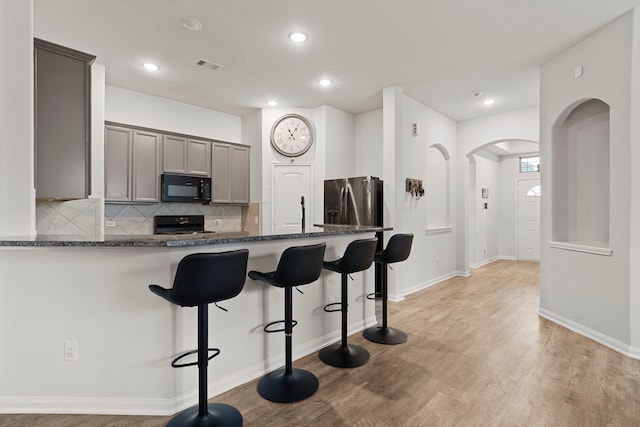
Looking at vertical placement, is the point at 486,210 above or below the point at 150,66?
below

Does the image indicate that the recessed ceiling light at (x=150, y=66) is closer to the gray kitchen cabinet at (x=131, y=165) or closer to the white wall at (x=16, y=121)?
the gray kitchen cabinet at (x=131, y=165)

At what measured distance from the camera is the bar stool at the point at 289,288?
6.88 feet

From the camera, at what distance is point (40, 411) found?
193 centimetres

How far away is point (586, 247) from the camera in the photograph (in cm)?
321

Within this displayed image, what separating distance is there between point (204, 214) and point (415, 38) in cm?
399

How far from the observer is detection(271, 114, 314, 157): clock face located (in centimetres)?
529

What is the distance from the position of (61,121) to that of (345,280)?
9.35 ft

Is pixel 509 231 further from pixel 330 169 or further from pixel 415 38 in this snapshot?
pixel 415 38

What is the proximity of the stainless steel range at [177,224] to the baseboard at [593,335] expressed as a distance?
15.9 ft

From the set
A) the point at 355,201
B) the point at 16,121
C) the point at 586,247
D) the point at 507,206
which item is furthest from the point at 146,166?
the point at 507,206

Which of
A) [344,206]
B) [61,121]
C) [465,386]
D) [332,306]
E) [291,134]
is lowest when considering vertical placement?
[465,386]

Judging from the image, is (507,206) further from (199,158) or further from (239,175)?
(199,158)

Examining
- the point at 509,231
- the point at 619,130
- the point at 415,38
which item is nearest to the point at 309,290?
the point at 415,38

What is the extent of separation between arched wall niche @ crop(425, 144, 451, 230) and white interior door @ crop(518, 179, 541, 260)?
10.7ft
